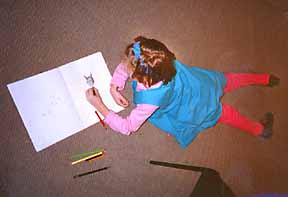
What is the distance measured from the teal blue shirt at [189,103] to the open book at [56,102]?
188 mm

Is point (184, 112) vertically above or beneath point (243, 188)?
above

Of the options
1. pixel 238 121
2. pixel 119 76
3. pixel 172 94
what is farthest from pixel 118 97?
pixel 238 121

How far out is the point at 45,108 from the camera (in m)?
1.22

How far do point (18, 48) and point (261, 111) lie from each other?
1029 millimetres

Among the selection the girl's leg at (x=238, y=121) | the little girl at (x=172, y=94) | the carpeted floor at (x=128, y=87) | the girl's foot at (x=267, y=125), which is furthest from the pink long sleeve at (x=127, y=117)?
the girl's foot at (x=267, y=125)

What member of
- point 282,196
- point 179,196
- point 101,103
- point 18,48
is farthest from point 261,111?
point 18,48

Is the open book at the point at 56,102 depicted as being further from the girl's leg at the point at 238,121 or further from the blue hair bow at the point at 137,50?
the girl's leg at the point at 238,121

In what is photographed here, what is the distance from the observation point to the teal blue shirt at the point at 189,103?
1169mm

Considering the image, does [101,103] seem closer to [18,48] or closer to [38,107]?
[38,107]

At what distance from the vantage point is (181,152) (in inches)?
52.3

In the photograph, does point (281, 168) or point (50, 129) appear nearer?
point (50, 129)

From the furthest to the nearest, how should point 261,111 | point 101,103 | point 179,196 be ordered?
point 261,111, point 179,196, point 101,103

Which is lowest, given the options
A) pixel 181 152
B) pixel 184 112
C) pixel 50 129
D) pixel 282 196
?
pixel 282 196

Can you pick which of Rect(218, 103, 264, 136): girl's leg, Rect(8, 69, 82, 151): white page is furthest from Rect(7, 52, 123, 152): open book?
Rect(218, 103, 264, 136): girl's leg
